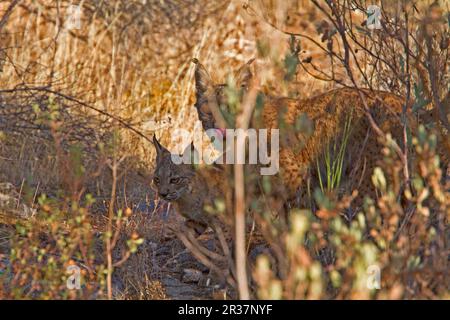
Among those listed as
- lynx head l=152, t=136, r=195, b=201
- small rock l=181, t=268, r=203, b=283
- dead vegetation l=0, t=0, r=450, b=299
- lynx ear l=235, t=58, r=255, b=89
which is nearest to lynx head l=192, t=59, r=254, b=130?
lynx ear l=235, t=58, r=255, b=89

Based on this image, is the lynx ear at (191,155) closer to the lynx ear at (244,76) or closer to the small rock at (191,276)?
the lynx ear at (244,76)

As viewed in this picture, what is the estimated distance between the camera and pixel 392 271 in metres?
3.48

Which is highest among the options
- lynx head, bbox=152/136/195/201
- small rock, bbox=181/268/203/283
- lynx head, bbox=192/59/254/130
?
lynx head, bbox=192/59/254/130

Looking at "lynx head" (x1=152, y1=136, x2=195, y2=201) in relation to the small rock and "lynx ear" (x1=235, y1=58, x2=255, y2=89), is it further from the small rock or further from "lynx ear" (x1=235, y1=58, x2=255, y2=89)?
"lynx ear" (x1=235, y1=58, x2=255, y2=89)

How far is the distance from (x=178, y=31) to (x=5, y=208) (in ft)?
17.7

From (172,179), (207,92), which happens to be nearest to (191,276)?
(172,179)

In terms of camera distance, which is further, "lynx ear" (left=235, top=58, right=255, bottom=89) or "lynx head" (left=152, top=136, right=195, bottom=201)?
"lynx ear" (left=235, top=58, right=255, bottom=89)

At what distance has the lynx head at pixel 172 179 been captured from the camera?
19.1 feet

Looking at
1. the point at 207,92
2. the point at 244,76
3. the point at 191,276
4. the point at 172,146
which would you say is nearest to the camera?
the point at 191,276

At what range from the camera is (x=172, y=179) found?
5828 mm

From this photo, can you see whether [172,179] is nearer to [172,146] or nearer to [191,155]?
[191,155]

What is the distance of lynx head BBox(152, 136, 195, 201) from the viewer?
5.82m
